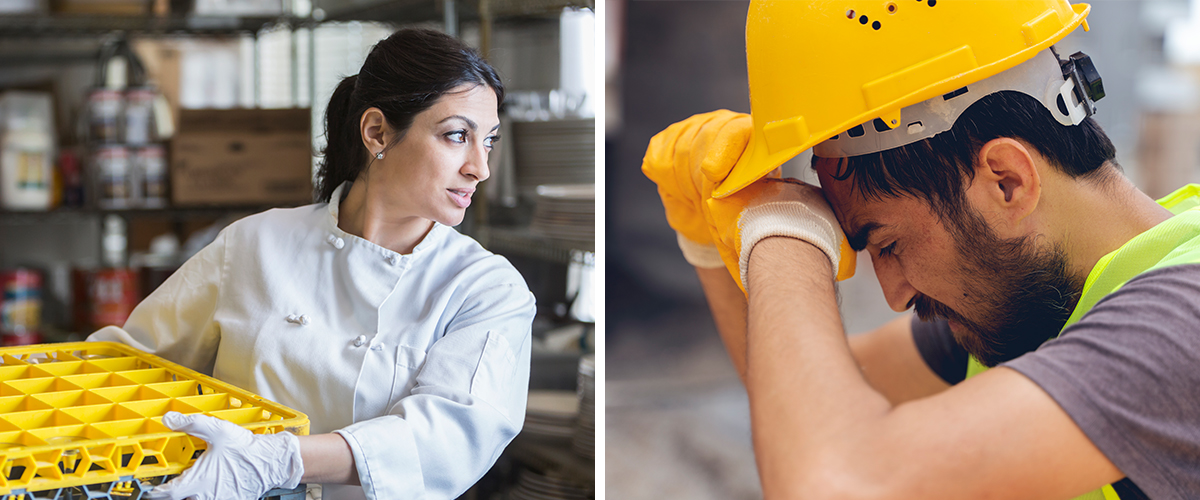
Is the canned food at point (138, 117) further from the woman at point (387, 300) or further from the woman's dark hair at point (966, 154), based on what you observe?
the woman's dark hair at point (966, 154)

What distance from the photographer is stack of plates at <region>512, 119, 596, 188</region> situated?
220 centimetres

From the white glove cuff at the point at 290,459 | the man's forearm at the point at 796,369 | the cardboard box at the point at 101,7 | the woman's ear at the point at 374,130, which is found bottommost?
the white glove cuff at the point at 290,459

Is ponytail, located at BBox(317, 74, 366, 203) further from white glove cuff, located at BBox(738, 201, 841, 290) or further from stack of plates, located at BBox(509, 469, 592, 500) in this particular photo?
stack of plates, located at BBox(509, 469, 592, 500)

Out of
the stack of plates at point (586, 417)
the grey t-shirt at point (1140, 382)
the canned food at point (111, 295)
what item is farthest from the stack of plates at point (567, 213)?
the canned food at point (111, 295)

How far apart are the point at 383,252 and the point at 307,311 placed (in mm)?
136

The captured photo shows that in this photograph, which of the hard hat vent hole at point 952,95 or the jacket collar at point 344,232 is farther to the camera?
the jacket collar at point 344,232

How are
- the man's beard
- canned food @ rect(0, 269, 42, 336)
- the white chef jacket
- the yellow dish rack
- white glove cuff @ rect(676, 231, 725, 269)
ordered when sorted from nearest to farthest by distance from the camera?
the yellow dish rack < the white chef jacket < the man's beard < white glove cuff @ rect(676, 231, 725, 269) < canned food @ rect(0, 269, 42, 336)

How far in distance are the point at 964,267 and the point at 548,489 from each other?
53.5 inches

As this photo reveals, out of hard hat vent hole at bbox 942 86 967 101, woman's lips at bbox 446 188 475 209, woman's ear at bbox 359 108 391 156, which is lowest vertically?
woman's lips at bbox 446 188 475 209

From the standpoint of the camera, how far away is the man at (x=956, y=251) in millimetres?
809

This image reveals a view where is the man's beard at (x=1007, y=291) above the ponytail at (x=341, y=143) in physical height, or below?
below

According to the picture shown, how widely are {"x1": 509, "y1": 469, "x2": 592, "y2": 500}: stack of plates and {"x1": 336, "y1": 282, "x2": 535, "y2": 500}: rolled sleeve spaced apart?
1.10 meters

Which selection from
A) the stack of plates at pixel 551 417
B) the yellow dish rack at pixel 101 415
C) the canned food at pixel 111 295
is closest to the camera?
the yellow dish rack at pixel 101 415

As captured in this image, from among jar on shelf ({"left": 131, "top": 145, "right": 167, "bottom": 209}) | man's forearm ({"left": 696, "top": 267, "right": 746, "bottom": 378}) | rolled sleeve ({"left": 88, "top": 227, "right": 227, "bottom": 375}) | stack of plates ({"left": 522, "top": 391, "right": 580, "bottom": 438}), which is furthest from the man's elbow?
jar on shelf ({"left": 131, "top": 145, "right": 167, "bottom": 209})
